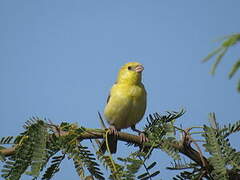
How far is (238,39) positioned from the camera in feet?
3.33

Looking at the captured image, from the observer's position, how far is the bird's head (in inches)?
268

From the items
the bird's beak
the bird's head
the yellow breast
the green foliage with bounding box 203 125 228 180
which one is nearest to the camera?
the green foliage with bounding box 203 125 228 180

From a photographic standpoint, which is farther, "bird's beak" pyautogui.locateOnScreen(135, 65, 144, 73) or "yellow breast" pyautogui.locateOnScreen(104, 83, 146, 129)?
"bird's beak" pyautogui.locateOnScreen(135, 65, 144, 73)

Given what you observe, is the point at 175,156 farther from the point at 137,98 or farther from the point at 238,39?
the point at 137,98

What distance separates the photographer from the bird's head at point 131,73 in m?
6.81

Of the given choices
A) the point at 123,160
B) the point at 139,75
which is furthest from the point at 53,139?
the point at 139,75

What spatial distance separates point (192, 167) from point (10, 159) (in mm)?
1290

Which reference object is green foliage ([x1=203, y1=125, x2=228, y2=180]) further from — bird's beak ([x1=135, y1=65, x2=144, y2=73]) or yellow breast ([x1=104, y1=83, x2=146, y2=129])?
bird's beak ([x1=135, y1=65, x2=144, y2=73])

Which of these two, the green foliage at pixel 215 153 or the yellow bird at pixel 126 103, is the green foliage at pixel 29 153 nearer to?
the green foliage at pixel 215 153

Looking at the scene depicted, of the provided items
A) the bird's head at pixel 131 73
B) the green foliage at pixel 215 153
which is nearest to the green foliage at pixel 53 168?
the green foliage at pixel 215 153

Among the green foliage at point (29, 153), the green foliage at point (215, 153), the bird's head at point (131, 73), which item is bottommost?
the green foliage at point (215, 153)

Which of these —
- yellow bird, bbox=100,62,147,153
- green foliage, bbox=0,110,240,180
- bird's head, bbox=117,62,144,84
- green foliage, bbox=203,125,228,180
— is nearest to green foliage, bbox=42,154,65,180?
green foliage, bbox=0,110,240,180

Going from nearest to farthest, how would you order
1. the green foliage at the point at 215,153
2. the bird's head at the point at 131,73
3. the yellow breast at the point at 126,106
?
the green foliage at the point at 215,153 < the yellow breast at the point at 126,106 < the bird's head at the point at 131,73

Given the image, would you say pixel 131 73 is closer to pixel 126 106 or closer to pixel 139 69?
pixel 139 69
